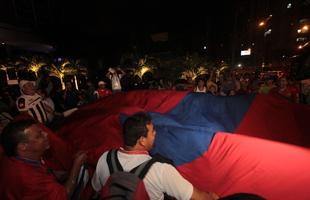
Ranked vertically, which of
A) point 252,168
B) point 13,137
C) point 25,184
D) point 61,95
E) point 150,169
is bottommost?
point 252,168

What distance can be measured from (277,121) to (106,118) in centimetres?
196

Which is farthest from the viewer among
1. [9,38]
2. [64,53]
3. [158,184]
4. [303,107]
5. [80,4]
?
[64,53]

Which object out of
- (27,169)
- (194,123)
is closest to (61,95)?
(194,123)

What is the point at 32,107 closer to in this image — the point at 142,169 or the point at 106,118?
the point at 106,118

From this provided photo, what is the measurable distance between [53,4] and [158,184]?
55.2 ft

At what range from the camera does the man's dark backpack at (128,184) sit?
5.12 feet

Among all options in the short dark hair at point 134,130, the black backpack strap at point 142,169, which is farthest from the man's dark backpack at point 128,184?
the short dark hair at point 134,130

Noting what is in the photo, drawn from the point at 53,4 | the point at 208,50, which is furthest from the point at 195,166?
the point at 208,50

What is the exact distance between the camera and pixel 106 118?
10.0 ft

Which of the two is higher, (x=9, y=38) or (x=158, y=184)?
(x=9, y=38)

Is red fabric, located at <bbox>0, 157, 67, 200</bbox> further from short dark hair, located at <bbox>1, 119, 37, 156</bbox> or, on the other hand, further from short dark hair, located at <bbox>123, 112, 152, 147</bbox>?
short dark hair, located at <bbox>123, 112, 152, 147</bbox>

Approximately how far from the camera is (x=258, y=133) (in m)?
2.85

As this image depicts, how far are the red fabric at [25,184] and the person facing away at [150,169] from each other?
32 centimetres

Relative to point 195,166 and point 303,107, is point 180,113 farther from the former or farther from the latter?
point 303,107
